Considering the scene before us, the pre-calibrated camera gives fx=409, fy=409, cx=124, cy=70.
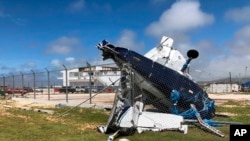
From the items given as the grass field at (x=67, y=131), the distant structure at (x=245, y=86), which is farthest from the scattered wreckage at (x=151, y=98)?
the distant structure at (x=245, y=86)

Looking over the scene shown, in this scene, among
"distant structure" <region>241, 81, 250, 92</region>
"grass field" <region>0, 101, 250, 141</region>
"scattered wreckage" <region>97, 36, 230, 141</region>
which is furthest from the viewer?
"distant structure" <region>241, 81, 250, 92</region>

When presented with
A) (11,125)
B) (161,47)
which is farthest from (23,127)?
(161,47)

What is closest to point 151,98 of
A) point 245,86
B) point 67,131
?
point 67,131

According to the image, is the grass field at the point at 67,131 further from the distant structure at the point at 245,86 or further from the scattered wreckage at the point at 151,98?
the distant structure at the point at 245,86

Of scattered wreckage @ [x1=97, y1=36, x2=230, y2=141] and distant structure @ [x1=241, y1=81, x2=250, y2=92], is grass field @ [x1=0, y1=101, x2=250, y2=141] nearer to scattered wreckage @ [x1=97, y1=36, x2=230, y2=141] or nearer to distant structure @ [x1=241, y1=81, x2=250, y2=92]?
scattered wreckage @ [x1=97, y1=36, x2=230, y2=141]

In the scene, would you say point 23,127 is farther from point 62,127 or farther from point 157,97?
point 157,97

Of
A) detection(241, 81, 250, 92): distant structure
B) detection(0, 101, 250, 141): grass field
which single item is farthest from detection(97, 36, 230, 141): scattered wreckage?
detection(241, 81, 250, 92): distant structure

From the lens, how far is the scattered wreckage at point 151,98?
492 inches

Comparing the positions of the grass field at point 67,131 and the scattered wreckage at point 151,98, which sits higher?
the scattered wreckage at point 151,98

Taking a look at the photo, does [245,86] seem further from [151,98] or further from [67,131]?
[67,131]

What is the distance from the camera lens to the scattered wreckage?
41.0 ft

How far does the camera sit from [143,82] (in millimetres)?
14211

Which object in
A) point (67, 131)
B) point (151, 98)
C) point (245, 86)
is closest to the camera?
point (67, 131)

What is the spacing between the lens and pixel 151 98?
48.4 feet
